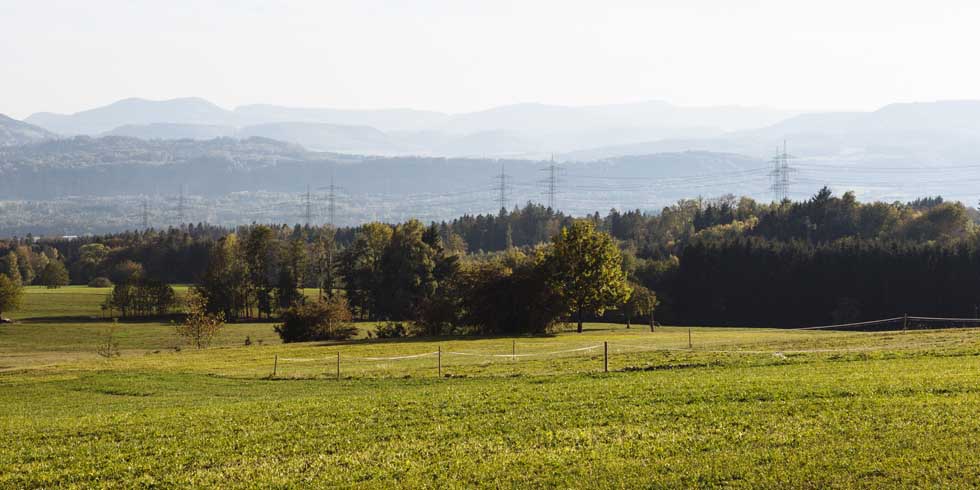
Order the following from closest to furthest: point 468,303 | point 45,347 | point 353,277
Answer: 1. point 468,303
2. point 45,347
3. point 353,277

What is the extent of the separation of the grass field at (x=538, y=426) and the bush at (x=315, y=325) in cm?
4322

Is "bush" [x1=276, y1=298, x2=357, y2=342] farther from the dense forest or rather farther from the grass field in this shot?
the grass field

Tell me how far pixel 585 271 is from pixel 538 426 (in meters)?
65.6

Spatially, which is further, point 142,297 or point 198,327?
point 142,297

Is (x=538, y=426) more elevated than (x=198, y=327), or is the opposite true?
(x=538, y=426)

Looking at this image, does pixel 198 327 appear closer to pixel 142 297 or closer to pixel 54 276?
pixel 142 297

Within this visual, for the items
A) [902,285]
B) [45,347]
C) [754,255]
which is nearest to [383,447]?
[45,347]

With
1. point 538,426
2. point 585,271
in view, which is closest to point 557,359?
point 538,426

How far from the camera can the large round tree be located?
88.6 meters

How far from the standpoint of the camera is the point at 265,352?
211 feet

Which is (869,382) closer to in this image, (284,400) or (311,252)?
(284,400)

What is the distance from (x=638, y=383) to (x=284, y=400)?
1234 centimetres

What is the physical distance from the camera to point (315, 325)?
87.1 m

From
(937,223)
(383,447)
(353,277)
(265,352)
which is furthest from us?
(937,223)
